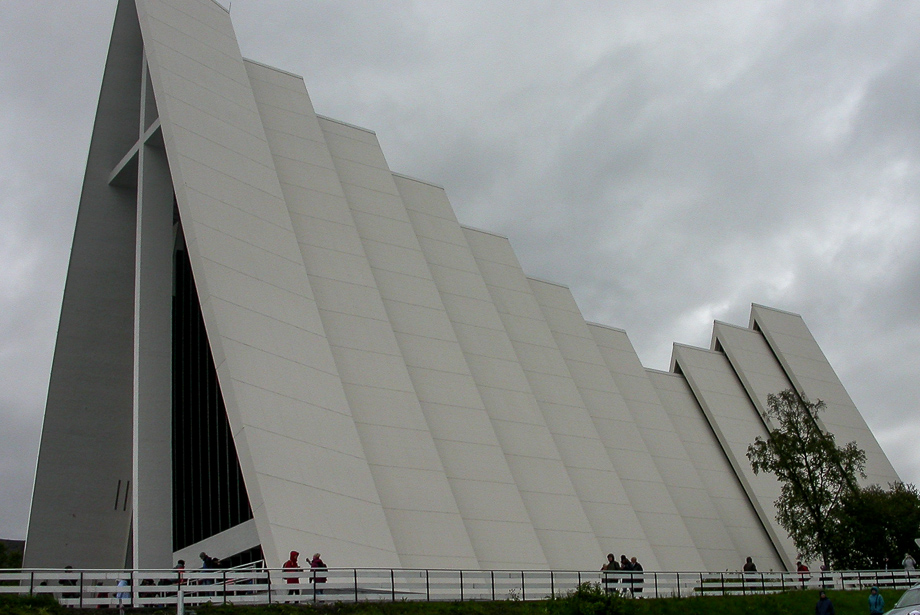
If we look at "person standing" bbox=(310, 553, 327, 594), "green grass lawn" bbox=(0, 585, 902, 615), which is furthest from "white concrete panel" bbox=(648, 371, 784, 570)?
"person standing" bbox=(310, 553, 327, 594)

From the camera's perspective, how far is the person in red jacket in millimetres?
18491

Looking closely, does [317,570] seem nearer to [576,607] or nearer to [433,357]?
[576,607]

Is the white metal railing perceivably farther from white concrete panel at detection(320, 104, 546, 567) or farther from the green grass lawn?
white concrete panel at detection(320, 104, 546, 567)

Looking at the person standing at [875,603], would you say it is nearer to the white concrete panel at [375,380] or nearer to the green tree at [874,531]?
the white concrete panel at [375,380]

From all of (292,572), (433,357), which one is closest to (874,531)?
(433,357)

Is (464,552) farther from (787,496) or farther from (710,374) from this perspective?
(710,374)

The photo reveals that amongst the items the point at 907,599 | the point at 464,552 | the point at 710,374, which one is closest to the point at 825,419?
the point at 710,374

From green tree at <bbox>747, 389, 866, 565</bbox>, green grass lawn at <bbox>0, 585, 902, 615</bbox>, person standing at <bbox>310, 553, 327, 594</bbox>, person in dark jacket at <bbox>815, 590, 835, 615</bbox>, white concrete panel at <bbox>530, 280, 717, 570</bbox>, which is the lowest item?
person in dark jacket at <bbox>815, 590, 835, 615</bbox>

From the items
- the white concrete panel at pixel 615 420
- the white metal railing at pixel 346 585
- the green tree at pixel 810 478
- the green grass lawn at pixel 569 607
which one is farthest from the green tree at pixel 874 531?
the green grass lawn at pixel 569 607

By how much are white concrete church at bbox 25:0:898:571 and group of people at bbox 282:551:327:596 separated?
1131 millimetres

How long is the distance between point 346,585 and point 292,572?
1.49 meters

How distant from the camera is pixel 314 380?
25.8 metres

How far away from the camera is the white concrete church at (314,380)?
25000 millimetres

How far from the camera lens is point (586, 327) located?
4206cm
